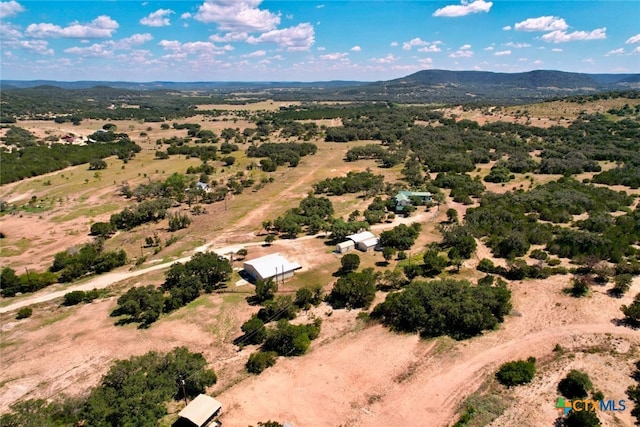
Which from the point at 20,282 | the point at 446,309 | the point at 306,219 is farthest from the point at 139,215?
the point at 446,309

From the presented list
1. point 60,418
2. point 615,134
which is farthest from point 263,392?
point 615,134

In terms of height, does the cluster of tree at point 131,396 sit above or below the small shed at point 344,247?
below

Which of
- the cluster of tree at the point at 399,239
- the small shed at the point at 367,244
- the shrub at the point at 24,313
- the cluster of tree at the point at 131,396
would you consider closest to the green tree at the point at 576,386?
the cluster of tree at the point at 131,396

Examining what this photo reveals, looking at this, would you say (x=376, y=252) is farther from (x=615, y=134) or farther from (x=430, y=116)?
(x=430, y=116)

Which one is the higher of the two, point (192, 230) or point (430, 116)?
point (430, 116)

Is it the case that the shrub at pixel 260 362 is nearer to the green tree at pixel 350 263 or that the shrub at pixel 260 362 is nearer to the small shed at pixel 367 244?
the green tree at pixel 350 263

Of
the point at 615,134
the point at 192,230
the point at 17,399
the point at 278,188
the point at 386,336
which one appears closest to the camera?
the point at 17,399
